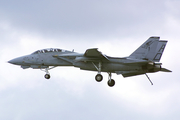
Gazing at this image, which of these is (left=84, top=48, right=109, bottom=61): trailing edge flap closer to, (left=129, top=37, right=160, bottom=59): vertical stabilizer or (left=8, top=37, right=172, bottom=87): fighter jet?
(left=8, top=37, right=172, bottom=87): fighter jet

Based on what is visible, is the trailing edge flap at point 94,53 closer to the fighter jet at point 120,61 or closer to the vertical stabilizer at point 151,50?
the fighter jet at point 120,61

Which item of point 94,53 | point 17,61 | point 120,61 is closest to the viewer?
point 94,53

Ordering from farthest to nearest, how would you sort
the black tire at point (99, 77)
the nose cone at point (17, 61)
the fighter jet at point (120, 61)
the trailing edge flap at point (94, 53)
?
the nose cone at point (17, 61) < the black tire at point (99, 77) < the fighter jet at point (120, 61) < the trailing edge flap at point (94, 53)

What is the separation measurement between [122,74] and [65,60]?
17.7 feet

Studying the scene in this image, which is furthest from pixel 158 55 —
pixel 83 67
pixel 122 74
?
pixel 83 67

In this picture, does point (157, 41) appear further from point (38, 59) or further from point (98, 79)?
point (38, 59)

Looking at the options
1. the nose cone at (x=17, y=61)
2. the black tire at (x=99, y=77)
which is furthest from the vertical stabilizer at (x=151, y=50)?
the nose cone at (x=17, y=61)

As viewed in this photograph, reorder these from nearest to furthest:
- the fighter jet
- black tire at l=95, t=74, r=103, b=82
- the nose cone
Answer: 1. the fighter jet
2. black tire at l=95, t=74, r=103, b=82
3. the nose cone

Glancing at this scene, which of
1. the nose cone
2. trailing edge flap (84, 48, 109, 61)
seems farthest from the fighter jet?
the nose cone

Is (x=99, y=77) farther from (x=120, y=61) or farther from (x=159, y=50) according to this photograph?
(x=159, y=50)

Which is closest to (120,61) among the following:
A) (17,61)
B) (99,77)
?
(99,77)

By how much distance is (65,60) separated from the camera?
3488cm

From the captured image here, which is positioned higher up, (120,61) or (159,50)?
(159,50)

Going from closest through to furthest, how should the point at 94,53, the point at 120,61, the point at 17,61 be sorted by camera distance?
the point at 94,53
the point at 120,61
the point at 17,61
